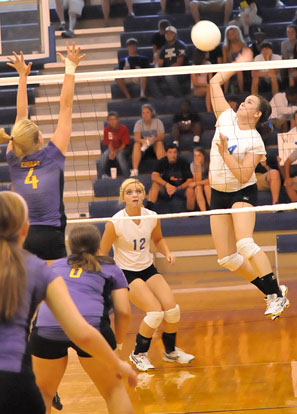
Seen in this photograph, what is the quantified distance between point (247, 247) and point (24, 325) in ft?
11.5

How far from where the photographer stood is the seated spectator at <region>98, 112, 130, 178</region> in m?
11.0

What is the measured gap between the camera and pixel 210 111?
1178cm

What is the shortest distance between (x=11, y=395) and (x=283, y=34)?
1165cm

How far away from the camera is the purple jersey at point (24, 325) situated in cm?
251

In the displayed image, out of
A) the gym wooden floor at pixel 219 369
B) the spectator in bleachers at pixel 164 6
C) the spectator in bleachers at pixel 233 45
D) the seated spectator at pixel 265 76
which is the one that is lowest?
the gym wooden floor at pixel 219 369

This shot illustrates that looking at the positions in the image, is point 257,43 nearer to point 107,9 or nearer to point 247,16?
point 247,16

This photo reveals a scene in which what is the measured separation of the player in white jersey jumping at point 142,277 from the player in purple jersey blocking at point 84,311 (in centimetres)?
184

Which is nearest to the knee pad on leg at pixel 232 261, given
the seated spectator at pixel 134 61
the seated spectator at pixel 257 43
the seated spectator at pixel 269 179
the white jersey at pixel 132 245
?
the white jersey at pixel 132 245

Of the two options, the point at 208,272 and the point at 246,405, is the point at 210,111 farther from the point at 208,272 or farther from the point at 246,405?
the point at 246,405

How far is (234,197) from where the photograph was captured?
19.9ft

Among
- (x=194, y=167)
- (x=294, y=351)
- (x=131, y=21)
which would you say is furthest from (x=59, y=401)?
(x=131, y=21)

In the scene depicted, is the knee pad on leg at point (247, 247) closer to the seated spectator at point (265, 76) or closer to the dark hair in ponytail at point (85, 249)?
the dark hair in ponytail at point (85, 249)

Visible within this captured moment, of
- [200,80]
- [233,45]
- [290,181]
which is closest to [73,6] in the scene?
[200,80]

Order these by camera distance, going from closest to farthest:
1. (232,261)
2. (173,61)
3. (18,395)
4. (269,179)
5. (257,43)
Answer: (18,395) → (232,261) → (269,179) → (173,61) → (257,43)
